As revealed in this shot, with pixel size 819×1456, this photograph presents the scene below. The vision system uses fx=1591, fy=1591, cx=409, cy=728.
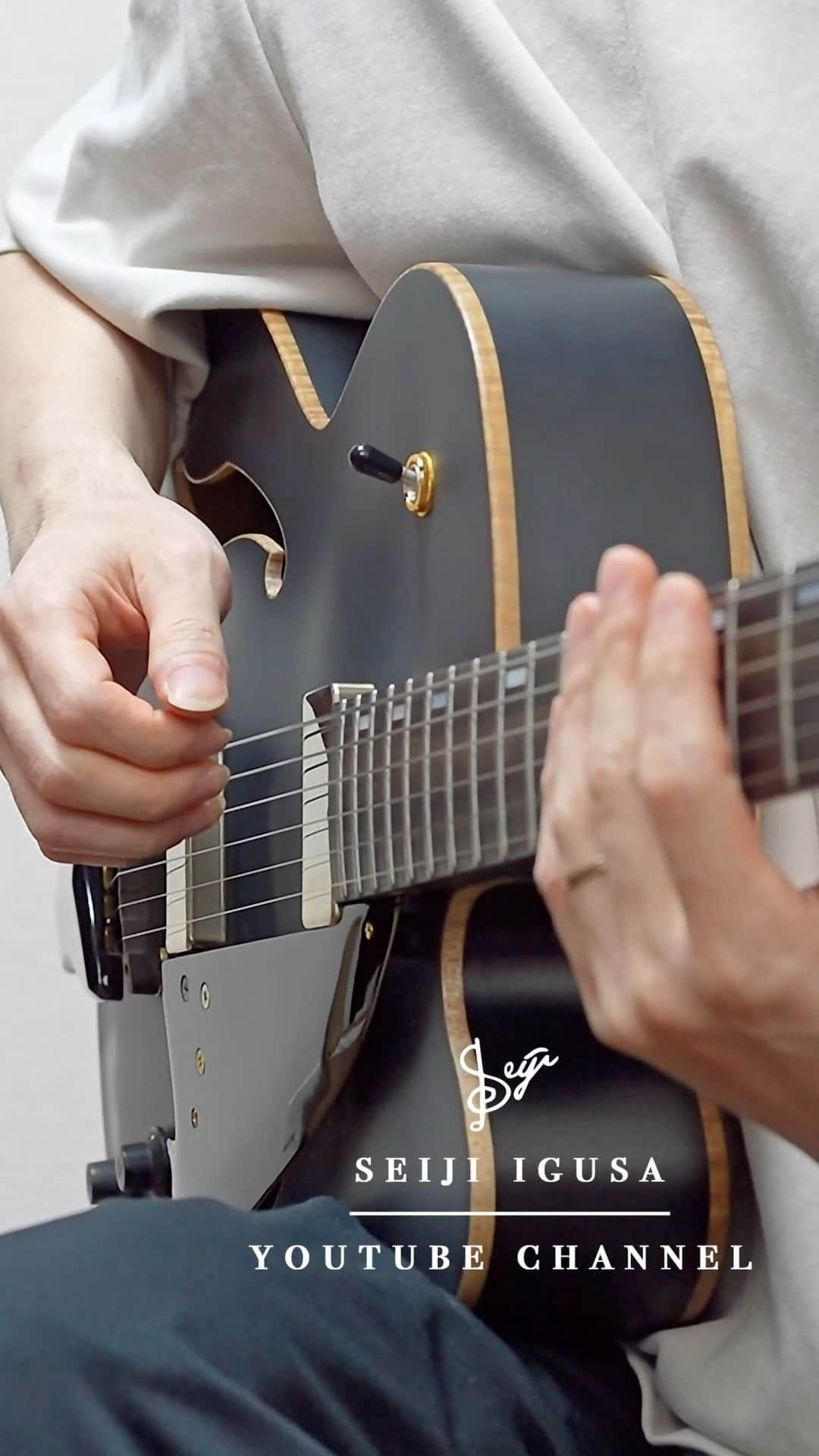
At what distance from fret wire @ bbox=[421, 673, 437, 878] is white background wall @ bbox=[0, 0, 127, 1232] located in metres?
0.83

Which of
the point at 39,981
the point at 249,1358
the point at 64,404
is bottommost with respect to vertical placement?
the point at 249,1358

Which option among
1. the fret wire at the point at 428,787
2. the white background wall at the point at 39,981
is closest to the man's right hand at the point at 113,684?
the fret wire at the point at 428,787

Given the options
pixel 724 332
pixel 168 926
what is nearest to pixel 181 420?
pixel 168 926

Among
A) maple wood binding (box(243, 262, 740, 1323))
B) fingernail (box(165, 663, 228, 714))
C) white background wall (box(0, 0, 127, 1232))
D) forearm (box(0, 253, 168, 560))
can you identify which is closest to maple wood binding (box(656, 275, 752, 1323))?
maple wood binding (box(243, 262, 740, 1323))

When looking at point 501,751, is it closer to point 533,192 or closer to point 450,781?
point 450,781

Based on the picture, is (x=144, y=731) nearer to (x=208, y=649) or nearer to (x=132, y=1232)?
(x=208, y=649)

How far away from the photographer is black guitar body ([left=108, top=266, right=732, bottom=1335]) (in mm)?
585

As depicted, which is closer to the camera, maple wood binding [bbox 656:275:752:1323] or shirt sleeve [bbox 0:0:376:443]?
maple wood binding [bbox 656:275:752:1323]

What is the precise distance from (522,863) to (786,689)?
0.18 m

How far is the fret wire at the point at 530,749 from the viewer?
0.51 meters

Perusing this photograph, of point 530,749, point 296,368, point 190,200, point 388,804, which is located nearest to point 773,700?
point 530,749

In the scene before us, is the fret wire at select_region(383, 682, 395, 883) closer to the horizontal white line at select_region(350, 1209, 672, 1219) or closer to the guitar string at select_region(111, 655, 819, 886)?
the guitar string at select_region(111, 655, 819, 886)
